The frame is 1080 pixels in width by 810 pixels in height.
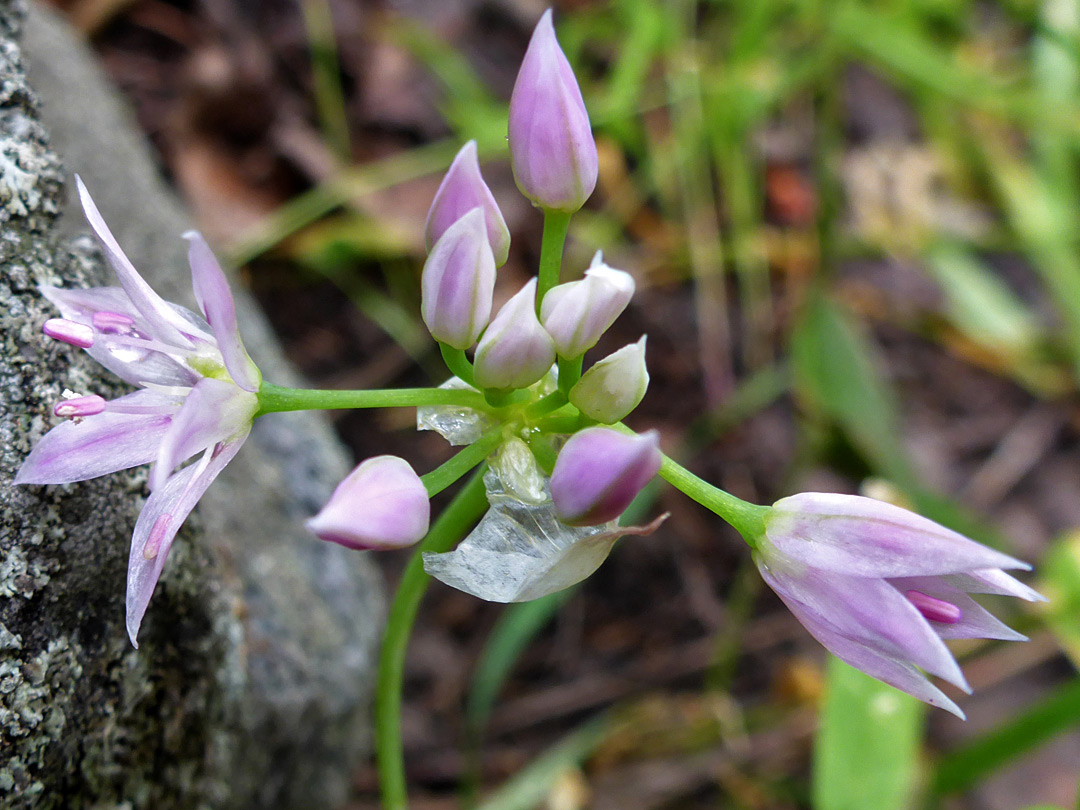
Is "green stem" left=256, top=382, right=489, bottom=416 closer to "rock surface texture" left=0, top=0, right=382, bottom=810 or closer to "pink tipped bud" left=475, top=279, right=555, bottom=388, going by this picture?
"pink tipped bud" left=475, top=279, right=555, bottom=388

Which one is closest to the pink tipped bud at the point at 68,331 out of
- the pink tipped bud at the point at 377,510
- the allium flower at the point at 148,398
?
the allium flower at the point at 148,398

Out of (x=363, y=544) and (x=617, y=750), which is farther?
(x=617, y=750)

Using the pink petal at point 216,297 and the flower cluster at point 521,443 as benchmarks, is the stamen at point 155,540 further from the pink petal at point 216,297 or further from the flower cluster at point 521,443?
the pink petal at point 216,297

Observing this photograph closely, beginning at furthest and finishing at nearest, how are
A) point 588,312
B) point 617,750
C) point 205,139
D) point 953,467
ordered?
point 953,467 < point 205,139 < point 617,750 < point 588,312

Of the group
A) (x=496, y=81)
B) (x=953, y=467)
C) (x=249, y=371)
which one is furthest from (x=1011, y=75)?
(x=249, y=371)

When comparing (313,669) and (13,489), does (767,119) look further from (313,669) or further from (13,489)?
(13,489)

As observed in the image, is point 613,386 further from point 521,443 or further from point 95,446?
point 95,446
